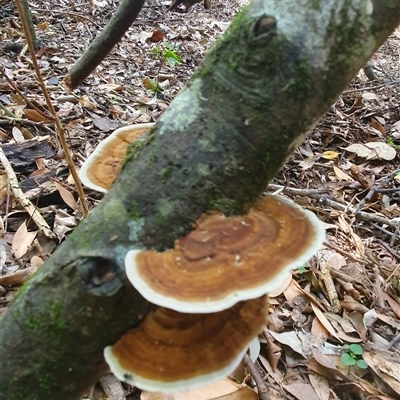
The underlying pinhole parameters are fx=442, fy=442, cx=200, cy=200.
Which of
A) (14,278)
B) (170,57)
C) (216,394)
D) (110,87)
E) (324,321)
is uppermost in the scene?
(324,321)

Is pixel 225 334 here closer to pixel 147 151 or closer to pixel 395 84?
pixel 147 151

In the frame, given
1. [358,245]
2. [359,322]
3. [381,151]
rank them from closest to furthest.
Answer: [359,322], [358,245], [381,151]

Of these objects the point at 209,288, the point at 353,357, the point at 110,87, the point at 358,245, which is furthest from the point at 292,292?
the point at 110,87

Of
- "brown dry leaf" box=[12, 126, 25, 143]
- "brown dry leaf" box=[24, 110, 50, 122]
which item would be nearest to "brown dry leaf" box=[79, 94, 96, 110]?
"brown dry leaf" box=[24, 110, 50, 122]

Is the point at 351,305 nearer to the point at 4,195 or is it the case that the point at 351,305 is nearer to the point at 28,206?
the point at 28,206

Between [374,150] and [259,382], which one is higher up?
[374,150]

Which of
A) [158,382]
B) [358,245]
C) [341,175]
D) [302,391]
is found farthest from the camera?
[341,175]

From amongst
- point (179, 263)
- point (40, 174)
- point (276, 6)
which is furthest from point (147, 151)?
point (40, 174)
